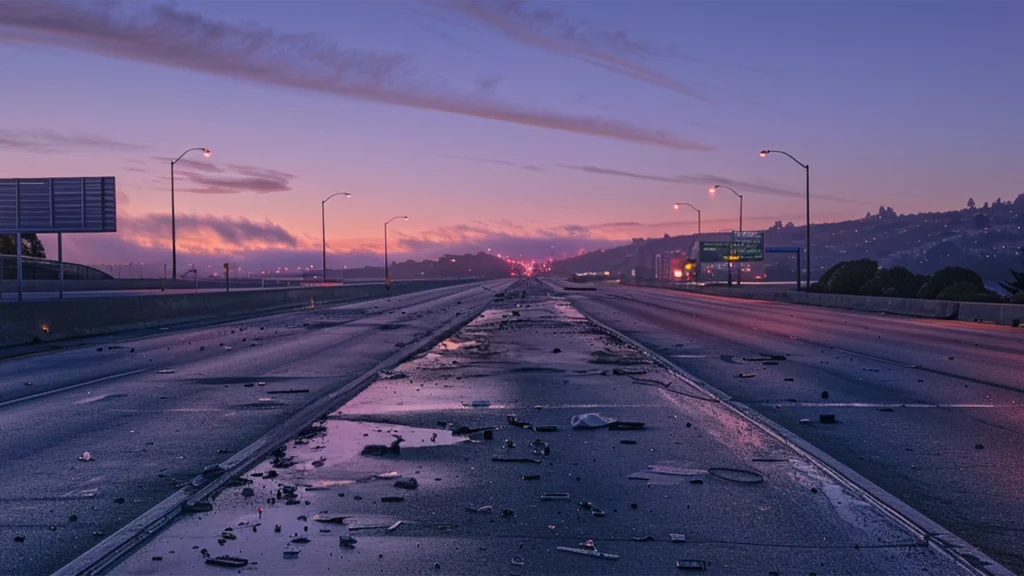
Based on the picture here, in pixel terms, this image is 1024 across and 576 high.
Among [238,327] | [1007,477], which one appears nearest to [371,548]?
[1007,477]

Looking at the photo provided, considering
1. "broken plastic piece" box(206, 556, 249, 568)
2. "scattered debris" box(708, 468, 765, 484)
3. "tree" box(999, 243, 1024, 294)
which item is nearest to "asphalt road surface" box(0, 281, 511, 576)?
"broken plastic piece" box(206, 556, 249, 568)

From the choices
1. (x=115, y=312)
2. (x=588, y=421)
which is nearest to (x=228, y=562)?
(x=588, y=421)

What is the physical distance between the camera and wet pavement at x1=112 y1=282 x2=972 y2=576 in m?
6.52

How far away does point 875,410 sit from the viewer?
44.5 ft

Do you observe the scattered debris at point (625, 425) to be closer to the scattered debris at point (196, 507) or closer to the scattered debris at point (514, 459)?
the scattered debris at point (514, 459)

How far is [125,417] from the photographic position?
1324cm

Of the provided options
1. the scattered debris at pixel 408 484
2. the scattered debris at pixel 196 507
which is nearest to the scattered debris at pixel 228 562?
the scattered debris at pixel 196 507

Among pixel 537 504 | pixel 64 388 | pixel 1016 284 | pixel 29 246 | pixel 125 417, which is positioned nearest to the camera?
pixel 537 504

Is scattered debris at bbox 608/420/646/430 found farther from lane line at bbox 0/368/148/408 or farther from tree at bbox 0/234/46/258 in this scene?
tree at bbox 0/234/46/258

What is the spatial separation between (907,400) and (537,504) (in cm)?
861

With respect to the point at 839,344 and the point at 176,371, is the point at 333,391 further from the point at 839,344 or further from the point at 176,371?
the point at 839,344

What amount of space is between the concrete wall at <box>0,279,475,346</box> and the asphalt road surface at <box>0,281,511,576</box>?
1530 mm

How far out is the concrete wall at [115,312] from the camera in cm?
2645

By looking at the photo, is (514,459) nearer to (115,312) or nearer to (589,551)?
(589,551)
